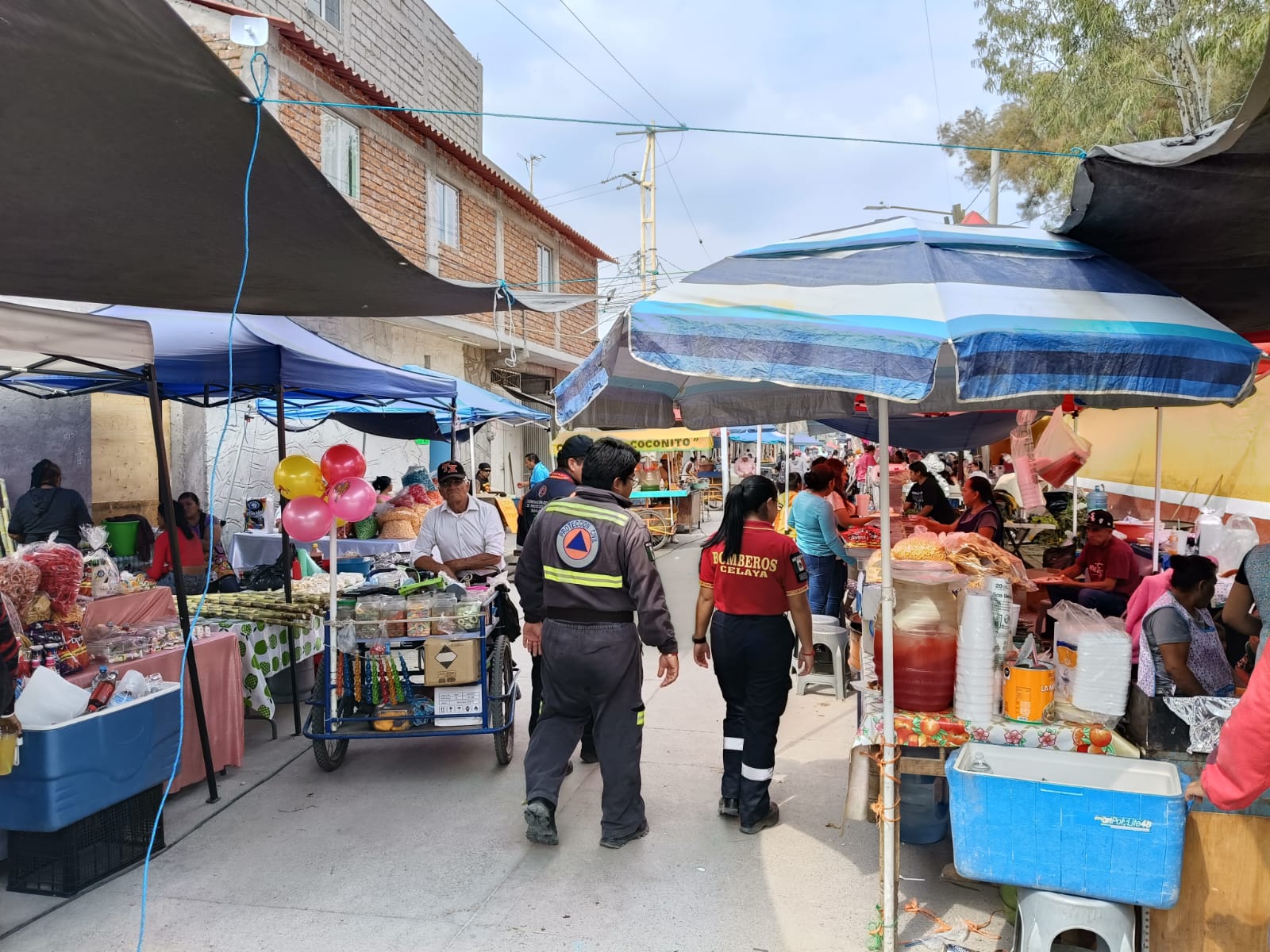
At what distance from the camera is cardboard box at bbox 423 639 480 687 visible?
A: 5.02 m

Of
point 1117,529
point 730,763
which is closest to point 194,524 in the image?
point 730,763

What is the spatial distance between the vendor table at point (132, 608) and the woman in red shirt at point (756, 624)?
149 inches

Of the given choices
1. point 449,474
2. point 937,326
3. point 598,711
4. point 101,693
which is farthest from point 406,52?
point 937,326

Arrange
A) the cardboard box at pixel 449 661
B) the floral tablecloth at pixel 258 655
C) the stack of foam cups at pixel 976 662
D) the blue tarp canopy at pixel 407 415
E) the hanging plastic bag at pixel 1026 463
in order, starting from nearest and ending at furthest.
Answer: the stack of foam cups at pixel 976 662 < the cardboard box at pixel 449 661 < the floral tablecloth at pixel 258 655 < the hanging plastic bag at pixel 1026 463 < the blue tarp canopy at pixel 407 415

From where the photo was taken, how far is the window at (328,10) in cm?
1450

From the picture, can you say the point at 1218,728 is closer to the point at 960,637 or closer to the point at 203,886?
the point at 960,637

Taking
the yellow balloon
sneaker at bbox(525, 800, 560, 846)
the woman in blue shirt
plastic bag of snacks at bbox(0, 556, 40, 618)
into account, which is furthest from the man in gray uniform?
the woman in blue shirt

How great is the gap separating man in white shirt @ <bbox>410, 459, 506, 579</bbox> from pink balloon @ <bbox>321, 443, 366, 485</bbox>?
607 millimetres

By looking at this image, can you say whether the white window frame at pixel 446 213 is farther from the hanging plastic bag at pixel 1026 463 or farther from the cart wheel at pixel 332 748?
the cart wheel at pixel 332 748

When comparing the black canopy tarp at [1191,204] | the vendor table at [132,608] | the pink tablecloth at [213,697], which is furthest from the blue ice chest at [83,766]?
the black canopy tarp at [1191,204]

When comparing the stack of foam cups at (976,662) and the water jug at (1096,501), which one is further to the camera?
the water jug at (1096,501)

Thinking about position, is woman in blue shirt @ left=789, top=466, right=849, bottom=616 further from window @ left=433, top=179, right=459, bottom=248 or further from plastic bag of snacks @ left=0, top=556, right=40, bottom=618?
window @ left=433, top=179, right=459, bottom=248

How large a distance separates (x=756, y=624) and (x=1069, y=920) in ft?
5.95

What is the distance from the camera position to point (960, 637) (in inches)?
134
